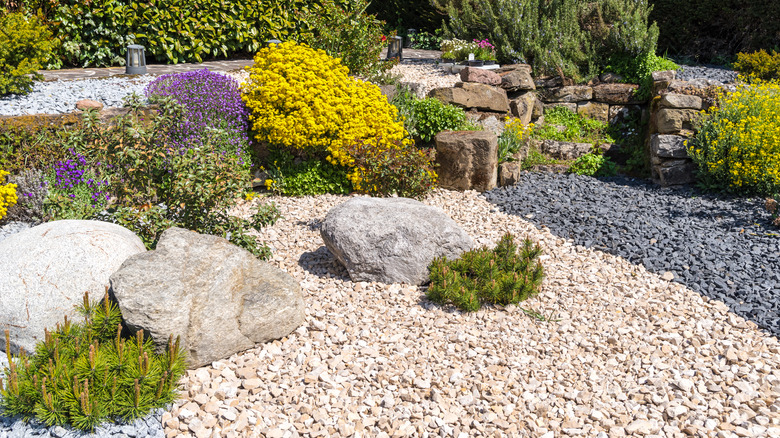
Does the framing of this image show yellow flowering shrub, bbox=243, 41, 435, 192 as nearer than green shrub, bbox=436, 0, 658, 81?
Yes

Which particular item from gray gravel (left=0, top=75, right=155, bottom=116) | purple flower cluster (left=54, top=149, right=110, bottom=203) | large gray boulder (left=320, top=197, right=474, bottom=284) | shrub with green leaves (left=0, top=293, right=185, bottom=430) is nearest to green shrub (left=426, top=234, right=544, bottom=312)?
large gray boulder (left=320, top=197, right=474, bottom=284)

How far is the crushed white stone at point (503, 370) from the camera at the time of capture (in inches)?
126

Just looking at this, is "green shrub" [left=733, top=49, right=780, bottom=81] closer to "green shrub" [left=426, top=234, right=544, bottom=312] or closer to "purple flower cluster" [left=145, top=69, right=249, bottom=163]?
"green shrub" [left=426, top=234, right=544, bottom=312]

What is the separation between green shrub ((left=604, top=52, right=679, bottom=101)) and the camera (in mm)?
8670

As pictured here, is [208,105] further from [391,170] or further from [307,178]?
[391,170]

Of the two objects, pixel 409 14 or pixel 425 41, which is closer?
pixel 425 41

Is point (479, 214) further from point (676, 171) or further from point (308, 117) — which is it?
point (676, 171)

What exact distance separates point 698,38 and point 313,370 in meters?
10.6

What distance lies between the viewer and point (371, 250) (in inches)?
178

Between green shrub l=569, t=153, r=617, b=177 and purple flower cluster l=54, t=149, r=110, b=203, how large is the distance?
5.53m

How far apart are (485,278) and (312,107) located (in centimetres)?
322

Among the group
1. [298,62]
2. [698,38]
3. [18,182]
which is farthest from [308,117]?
[698,38]

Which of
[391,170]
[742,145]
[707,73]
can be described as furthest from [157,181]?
[707,73]

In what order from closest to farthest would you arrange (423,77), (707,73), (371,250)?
(371,250) < (423,77) < (707,73)
